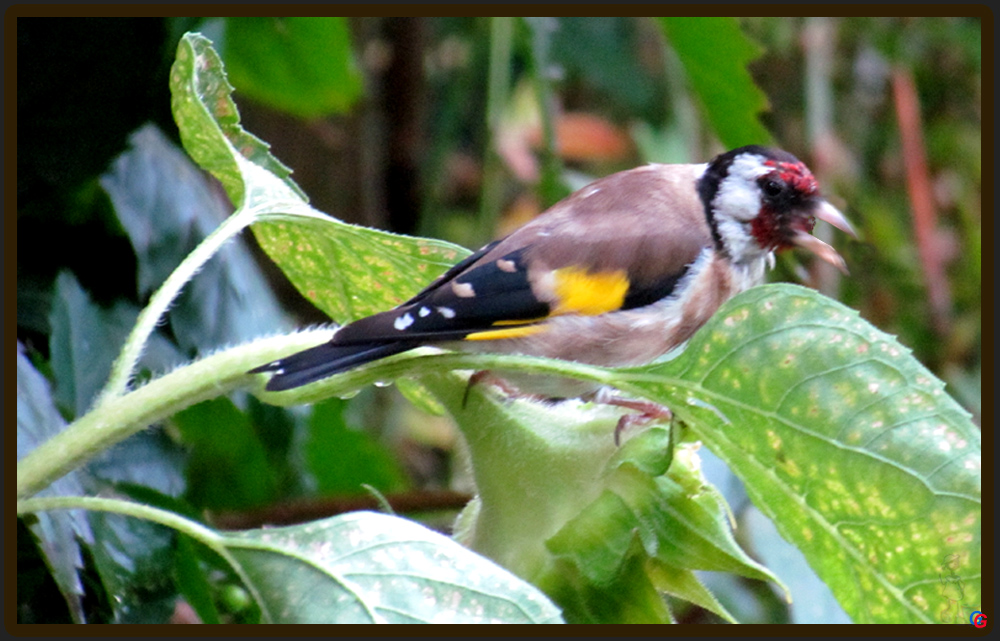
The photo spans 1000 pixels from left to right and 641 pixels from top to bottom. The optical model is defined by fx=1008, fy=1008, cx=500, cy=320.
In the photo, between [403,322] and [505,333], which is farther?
[505,333]

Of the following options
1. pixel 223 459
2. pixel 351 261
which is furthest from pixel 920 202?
pixel 351 261

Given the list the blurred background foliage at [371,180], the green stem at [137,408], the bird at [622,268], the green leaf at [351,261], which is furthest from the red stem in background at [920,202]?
the green stem at [137,408]

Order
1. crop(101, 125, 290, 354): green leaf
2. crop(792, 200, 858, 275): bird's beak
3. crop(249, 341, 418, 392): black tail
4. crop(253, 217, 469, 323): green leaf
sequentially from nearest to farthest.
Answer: crop(249, 341, 418, 392): black tail, crop(253, 217, 469, 323): green leaf, crop(792, 200, 858, 275): bird's beak, crop(101, 125, 290, 354): green leaf

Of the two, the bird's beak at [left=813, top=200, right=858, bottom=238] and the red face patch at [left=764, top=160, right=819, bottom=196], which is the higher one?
the red face patch at [left=764, top=160, right=819, bottom=196]

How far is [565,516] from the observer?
87 cm

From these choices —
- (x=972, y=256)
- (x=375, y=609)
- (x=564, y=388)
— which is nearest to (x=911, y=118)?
(x=972, y=256)

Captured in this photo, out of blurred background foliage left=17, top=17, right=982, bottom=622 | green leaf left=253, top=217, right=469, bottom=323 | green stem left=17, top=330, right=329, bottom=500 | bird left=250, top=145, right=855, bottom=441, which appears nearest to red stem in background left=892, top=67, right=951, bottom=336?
blurred background foliage left=17, top=17, right=982, bottom=622

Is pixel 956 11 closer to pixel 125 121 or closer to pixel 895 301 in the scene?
pixel 125 121

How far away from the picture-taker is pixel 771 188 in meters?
1.54

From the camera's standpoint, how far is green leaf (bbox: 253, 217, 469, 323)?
936mm

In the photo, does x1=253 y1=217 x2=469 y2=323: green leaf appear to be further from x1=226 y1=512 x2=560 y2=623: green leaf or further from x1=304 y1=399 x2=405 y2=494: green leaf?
x1=304 y1=399 x2=405 y2=494: green leaf

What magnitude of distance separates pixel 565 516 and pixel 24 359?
600 mm

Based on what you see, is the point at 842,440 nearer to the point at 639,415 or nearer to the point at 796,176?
the point at 639,415

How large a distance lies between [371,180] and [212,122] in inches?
80.5
